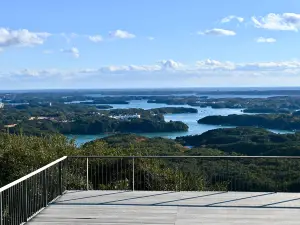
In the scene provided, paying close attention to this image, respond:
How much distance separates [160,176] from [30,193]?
615 cm

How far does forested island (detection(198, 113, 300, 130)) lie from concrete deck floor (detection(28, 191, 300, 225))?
42468mm

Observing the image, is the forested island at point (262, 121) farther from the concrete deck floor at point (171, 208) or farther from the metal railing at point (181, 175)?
the concrete deck floor at point (171, 208)

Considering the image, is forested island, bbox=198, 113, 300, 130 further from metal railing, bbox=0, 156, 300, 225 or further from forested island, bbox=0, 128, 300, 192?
forested island, bbox=0, 128, 300, 192

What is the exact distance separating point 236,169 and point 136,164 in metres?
2.77

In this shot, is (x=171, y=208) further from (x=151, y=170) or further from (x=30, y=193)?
(x=151, y=170)

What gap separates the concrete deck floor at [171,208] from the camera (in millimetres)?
7363

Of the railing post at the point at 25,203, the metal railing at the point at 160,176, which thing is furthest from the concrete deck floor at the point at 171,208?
the metal railing at the point at 160,176

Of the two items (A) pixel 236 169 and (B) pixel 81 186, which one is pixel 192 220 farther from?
(A) pixel 236 169

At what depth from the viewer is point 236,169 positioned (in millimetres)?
12875

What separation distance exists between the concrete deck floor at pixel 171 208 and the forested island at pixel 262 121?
1672 inches

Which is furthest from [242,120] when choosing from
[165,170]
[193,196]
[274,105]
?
[193,196]

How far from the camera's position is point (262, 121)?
5562 cm

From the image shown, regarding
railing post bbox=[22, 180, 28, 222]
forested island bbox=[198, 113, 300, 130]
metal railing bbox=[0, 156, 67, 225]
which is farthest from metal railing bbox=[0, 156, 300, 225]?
forested island bbox=[198, 113, 300, 130]

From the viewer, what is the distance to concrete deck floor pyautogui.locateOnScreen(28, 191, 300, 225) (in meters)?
7.36
